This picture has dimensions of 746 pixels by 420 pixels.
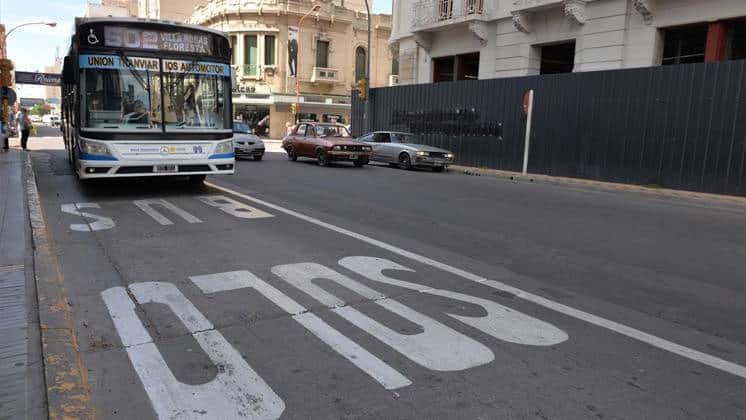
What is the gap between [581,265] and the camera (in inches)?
270

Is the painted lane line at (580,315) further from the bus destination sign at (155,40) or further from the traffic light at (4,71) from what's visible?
the traffic light at (4,71)

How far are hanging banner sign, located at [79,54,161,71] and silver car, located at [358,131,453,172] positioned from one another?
468 inches

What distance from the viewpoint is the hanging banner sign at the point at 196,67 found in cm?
1095

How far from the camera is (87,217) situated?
9031mm

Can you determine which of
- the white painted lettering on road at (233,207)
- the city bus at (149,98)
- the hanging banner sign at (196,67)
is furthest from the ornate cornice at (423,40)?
the white painted lettering on road at (233,207)

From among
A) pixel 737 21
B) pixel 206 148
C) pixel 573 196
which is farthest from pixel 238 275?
pixel 737 21

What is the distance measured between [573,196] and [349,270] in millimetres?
10011

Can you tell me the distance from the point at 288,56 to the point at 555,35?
30163 mm

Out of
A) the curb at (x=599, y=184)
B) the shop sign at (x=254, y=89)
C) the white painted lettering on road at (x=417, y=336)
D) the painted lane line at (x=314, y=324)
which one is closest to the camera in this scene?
the painted lane line at (x=314, y=324)

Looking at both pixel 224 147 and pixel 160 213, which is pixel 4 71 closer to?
pixel 224 147

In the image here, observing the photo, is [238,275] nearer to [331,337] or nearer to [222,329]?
[222,329]

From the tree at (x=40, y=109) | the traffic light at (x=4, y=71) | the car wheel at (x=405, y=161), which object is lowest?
the car wheel at (x=405, y=161)

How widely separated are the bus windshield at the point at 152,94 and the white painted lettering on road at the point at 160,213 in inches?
55.0

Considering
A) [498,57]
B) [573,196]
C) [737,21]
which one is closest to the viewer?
[573,196]
